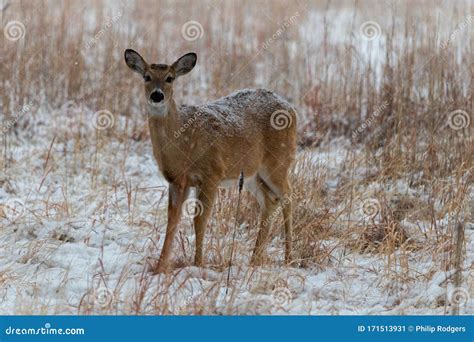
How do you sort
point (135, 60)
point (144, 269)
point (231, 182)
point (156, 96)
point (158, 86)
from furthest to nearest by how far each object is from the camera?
point (231, 182), point (135, 60), point (158, 86), point (156, 96), point (144, 269)

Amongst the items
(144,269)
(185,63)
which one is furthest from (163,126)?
(144,269)

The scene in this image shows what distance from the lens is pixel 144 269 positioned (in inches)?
237

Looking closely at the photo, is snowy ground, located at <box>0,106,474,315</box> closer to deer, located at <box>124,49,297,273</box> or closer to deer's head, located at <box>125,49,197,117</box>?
deer, located at <box>124,49,297,273</box>

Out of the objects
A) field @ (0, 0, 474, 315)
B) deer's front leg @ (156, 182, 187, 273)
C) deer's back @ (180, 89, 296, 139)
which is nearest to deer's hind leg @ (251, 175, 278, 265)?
field @ (0, 0, 474, 315)

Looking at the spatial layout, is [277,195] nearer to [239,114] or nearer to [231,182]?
[231,182]

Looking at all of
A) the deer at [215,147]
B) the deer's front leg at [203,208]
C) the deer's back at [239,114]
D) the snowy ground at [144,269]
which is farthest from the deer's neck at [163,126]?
the snowy ground at [144,269]

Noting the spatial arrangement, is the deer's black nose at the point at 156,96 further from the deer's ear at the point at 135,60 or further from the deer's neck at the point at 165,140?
the deer's ear at the point at 135,60

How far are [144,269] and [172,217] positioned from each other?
3.08 feet

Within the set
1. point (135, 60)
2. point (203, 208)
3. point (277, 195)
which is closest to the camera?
point (203, 208)

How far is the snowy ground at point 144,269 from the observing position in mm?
5898

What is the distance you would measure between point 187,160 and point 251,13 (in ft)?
24.6

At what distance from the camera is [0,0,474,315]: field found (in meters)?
6.31

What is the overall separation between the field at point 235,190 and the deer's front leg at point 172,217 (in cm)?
13
